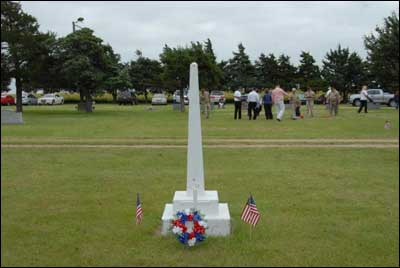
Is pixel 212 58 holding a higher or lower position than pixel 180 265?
higher

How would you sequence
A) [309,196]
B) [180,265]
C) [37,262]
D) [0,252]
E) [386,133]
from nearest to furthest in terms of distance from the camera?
1. [0,252]
2. [37,262]
3. [180,265]
4. [309,196]
5. [386,133]

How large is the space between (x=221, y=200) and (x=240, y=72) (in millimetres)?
54613

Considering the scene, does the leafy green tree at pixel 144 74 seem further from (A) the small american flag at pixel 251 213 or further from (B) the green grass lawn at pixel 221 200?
(A) the small american flag at pixel 251 213

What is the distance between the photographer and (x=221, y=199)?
8.02 metres

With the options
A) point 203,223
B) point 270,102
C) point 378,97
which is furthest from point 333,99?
point 203,223

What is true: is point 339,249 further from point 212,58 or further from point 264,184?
point 212,58

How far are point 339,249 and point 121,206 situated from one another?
313 centimetres

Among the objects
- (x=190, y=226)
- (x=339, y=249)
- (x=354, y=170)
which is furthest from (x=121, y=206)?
(x=354, y=170)

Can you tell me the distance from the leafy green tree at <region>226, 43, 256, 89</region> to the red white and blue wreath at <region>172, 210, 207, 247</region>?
182 ft

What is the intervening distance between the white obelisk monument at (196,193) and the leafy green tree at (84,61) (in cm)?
2819

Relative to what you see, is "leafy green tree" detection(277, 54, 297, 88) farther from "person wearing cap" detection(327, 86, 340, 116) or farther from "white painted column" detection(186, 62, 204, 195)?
"white painted column" detection(186, 62, 204, 195)

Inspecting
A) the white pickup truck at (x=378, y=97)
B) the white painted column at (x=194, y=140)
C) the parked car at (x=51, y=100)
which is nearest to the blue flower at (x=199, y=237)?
the white painted column at (x=194, y=140)

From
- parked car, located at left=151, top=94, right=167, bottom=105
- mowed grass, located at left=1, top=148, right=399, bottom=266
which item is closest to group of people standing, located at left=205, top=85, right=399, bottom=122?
mowed grass, located at left=1, top=148, right=399, bottom=266

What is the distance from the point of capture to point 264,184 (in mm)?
9086
